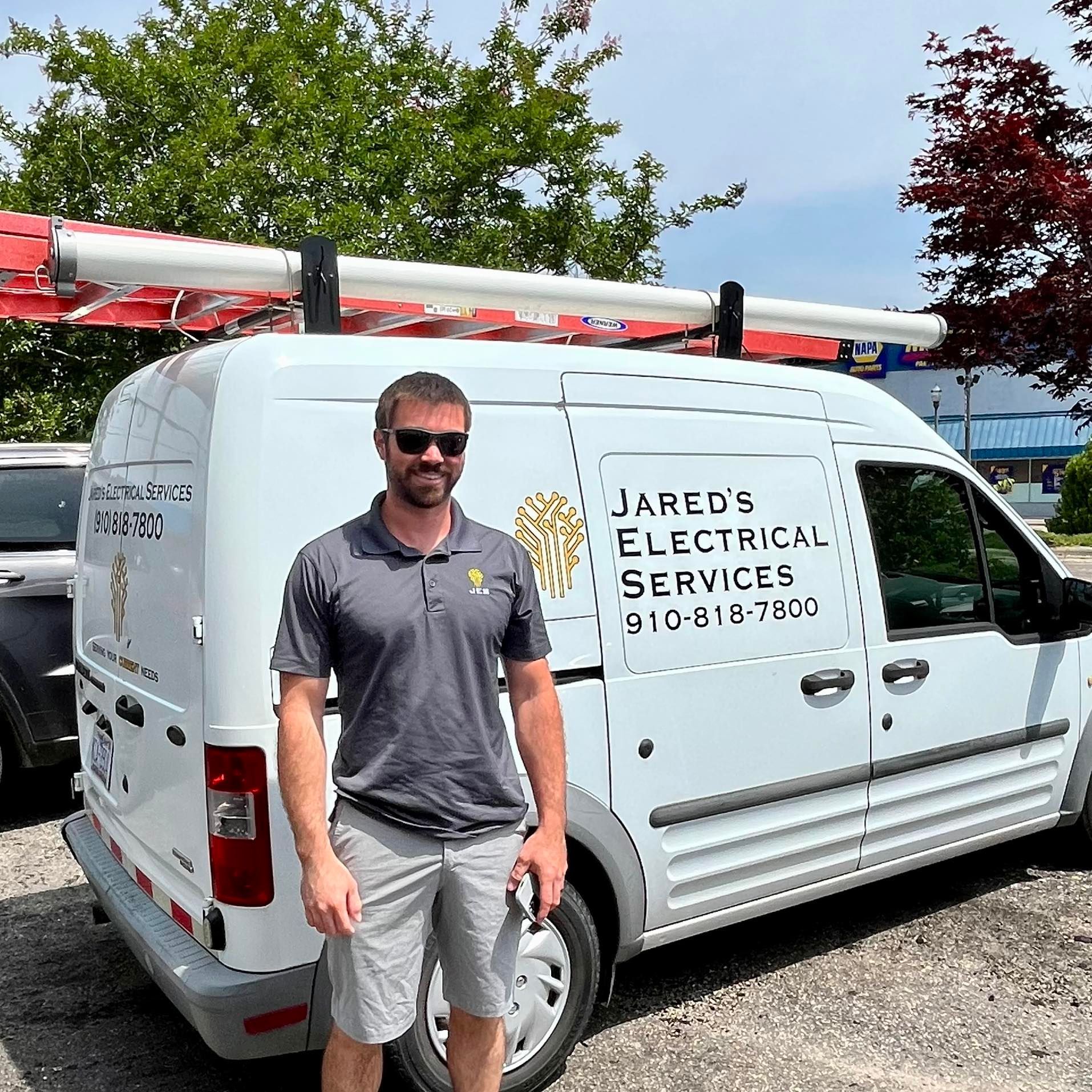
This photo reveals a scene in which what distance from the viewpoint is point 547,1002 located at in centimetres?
316

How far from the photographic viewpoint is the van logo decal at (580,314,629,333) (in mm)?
3947

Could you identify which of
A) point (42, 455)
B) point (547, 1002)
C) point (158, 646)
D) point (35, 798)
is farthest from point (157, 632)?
point (35, 798)

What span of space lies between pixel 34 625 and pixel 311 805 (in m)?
3.95

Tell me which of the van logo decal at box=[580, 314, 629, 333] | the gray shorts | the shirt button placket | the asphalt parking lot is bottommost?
the asphalt parking lot

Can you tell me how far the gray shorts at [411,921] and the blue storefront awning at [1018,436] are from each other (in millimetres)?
48831

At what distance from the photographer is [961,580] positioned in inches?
169

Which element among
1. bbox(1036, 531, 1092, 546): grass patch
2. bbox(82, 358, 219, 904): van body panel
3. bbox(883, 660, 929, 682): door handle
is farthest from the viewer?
bbox(1036, 531, 1092, 546): grass patch

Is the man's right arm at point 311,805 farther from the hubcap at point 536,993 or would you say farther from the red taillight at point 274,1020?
the hubcap at point 536,993

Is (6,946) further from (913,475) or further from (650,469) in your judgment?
(913,475)

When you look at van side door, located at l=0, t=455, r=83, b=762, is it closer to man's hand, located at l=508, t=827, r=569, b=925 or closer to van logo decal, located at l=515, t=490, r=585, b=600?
van logo decal, located at l=515, t=490, r=585, b=600

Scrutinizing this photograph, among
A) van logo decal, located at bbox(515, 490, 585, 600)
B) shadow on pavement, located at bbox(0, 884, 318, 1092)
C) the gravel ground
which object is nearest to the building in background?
the gravel ground

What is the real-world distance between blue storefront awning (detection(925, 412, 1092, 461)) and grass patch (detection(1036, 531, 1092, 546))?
75.8ft

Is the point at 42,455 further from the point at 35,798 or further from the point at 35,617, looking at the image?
A: the point at 35,798

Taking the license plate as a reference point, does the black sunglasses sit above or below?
above
